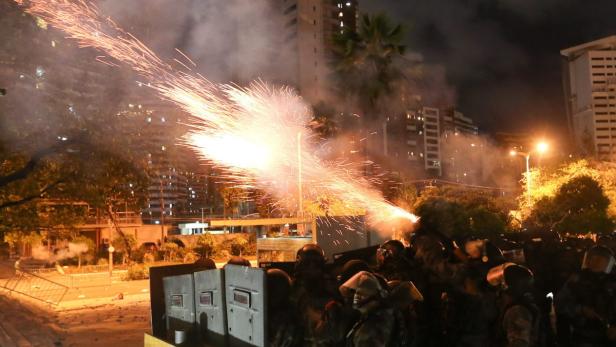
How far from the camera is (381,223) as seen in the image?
994 centimetres

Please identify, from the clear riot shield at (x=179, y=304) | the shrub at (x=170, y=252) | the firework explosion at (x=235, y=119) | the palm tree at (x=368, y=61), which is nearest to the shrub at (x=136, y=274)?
the shrub at (x=170, y=252)

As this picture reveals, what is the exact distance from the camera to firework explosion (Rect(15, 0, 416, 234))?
10508 millimetres

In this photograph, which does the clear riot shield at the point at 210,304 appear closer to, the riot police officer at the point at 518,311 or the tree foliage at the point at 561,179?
the riot police officer at the point at 518,311

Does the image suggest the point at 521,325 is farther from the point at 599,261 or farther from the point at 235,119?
the point at 235,119

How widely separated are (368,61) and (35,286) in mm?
17622

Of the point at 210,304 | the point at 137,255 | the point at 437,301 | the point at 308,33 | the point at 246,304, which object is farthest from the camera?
the point at 308,33

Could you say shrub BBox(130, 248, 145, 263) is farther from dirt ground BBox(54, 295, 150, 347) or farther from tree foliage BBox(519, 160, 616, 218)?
tree foliage BBox(519, 160, 616, 218)

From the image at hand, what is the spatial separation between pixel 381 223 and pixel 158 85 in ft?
17.8

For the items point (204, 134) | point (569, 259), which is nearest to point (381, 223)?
point (569, 259)

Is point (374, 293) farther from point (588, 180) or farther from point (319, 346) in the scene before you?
point (588, 180)

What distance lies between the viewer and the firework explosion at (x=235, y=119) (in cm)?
1051

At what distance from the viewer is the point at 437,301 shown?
17.5 ft

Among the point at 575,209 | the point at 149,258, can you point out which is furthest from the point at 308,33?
the point at 575,209

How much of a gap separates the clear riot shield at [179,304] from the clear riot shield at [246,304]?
61 centimetres
